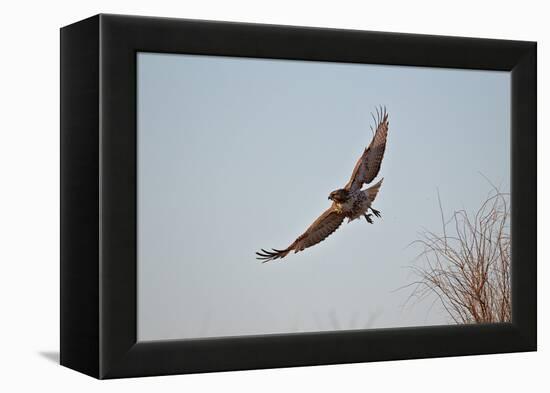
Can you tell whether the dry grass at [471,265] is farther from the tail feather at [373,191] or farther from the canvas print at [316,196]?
the tail feather at [373,191]

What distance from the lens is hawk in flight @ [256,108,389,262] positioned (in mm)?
6086

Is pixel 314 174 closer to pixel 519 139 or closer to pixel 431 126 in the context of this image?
pixel 431 126

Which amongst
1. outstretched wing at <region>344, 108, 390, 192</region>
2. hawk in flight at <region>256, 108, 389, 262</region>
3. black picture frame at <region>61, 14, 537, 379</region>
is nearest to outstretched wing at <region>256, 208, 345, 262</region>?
hawk in flight at <region>256, 108, 389, 262</region>

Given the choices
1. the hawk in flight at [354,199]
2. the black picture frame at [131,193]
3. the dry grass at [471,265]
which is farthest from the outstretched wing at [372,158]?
the dry grass at [471,265]

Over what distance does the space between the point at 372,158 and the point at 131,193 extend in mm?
1165

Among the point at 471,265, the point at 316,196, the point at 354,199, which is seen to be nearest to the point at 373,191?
the point at 354,199

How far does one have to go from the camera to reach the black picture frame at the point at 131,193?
18.6 ft

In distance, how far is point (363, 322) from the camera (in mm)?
6234

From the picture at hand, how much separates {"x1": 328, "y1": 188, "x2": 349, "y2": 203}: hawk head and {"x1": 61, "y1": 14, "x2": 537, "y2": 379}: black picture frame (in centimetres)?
58

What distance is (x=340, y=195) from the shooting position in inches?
243

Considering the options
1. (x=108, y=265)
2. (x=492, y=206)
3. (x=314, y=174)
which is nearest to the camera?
(x=108, y=265)

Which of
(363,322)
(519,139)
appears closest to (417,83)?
(519,139)

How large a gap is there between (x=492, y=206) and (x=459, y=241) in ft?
0.80

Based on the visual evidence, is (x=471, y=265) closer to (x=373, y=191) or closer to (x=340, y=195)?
(x=373, y=191)
